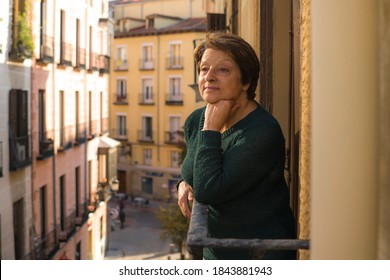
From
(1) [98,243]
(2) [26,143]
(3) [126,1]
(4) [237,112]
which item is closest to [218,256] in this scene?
(4) [237,112]

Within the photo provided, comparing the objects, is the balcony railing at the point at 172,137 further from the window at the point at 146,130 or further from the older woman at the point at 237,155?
the older woman at the point at 237,155

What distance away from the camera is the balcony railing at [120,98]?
24413 millimetres

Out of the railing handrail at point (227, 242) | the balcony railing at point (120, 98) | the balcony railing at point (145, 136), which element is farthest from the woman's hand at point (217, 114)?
the balcony railing at point (120, 98)

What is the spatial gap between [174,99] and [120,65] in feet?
9.62

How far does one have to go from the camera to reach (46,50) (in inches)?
433

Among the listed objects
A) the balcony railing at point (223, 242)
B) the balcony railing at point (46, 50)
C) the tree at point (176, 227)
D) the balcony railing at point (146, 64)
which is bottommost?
the tree at point (176, 227)

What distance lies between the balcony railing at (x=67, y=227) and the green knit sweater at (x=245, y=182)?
1048 cm

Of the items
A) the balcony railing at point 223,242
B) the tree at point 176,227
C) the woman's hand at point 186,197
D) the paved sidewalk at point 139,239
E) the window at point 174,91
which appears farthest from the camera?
the window at point 174,91

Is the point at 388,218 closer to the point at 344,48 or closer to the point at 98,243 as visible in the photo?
the point at 344,48

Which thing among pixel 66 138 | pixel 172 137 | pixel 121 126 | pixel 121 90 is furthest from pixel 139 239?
pixel 121 90

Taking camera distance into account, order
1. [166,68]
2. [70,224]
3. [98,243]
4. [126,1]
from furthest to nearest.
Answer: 1. [126,1]
2. [166,68]
3. [98,243]
4. [70,224]

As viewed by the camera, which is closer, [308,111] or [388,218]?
[388,218]

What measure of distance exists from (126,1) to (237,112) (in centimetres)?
2433

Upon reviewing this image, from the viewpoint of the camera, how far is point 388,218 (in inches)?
50.2
